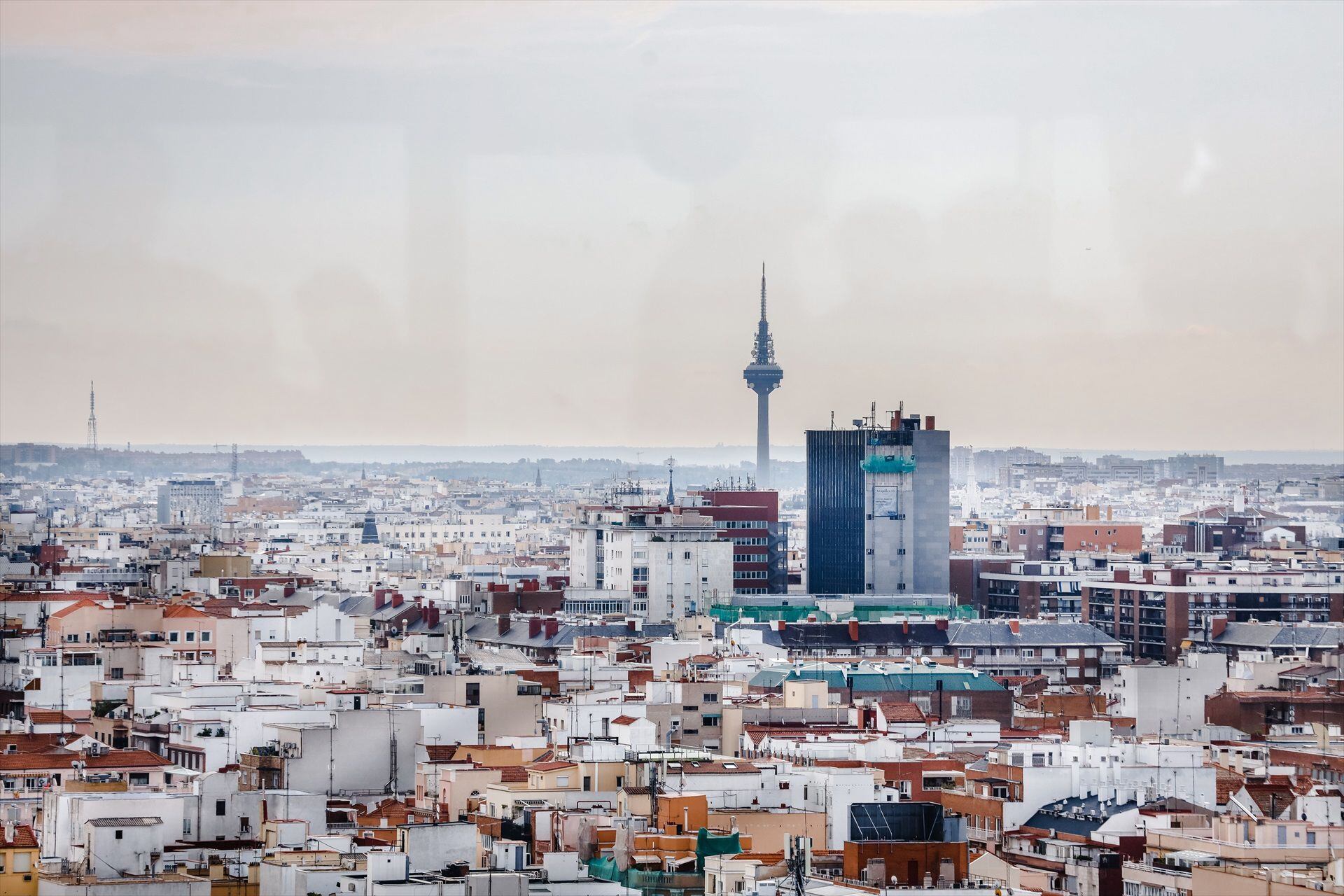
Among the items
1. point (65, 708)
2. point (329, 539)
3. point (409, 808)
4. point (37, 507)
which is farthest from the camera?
point (329, 539)

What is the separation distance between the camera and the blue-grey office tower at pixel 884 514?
37.2m

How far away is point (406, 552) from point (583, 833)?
44812 mm

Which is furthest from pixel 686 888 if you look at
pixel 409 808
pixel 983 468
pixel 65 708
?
pixel 983 468

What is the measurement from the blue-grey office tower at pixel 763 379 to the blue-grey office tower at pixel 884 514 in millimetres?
2074

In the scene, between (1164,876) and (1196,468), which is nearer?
(1164,876)

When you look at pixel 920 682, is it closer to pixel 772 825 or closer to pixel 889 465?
pixel 772 825

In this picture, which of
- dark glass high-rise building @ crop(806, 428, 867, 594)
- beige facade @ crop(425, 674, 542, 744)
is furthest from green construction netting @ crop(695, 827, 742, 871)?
dark glass high-rise building @ crop(806, 428, 867, 594)

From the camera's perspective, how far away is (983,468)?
7156 cm

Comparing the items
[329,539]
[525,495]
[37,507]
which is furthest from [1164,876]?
[525,495]

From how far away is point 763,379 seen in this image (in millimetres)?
46781

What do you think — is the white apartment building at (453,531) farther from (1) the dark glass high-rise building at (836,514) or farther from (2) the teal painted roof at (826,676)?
(2) the teal painted roof at (826,676)

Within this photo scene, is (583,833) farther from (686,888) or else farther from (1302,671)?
(1302,671)

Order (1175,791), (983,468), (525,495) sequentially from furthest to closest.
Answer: (525,495)
(983,468)
(1175,791)

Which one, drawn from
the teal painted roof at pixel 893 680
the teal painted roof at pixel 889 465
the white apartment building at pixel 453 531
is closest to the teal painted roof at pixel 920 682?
the teal painted roof at pixel 893 680
